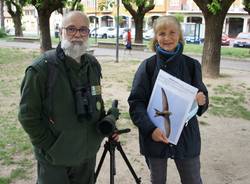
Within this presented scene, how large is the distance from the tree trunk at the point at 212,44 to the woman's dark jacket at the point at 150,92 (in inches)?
349

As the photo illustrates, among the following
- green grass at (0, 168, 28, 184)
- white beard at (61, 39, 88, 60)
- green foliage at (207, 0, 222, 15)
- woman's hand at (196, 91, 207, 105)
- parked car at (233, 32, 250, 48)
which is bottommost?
parked car at (233, 32, 250, 48)

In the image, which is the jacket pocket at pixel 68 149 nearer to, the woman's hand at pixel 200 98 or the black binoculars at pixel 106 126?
the black binoculars at pixel 106 126

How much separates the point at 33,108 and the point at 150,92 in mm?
858

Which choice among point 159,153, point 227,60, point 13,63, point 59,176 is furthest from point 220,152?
point 227,60

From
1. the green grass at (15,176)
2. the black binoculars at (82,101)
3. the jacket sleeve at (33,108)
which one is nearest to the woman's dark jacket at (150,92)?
the black binoculars at (82,101)

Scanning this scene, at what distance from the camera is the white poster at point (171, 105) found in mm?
2721

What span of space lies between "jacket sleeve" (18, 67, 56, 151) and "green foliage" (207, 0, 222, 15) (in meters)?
8.98

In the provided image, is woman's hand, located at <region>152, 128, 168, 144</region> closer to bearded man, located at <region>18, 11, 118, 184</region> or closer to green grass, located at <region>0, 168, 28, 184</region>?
bearded man, located at <region>18, 11, 118, 184</region>

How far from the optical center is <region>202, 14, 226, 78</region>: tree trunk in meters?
11.3

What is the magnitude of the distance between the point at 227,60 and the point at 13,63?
10.2 metres

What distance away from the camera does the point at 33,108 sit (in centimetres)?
243

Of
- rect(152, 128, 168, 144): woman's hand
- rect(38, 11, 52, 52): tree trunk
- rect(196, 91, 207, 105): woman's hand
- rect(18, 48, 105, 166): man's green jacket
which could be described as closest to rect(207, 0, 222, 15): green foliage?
rect(38, 11, 52, 52): tree trunk

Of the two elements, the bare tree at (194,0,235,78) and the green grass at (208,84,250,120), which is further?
the bare tree at (194,0,235,78)

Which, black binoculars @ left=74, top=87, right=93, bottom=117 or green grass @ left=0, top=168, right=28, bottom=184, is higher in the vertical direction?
black binoculars @ left=74, top=87, right=93, bottom=117
